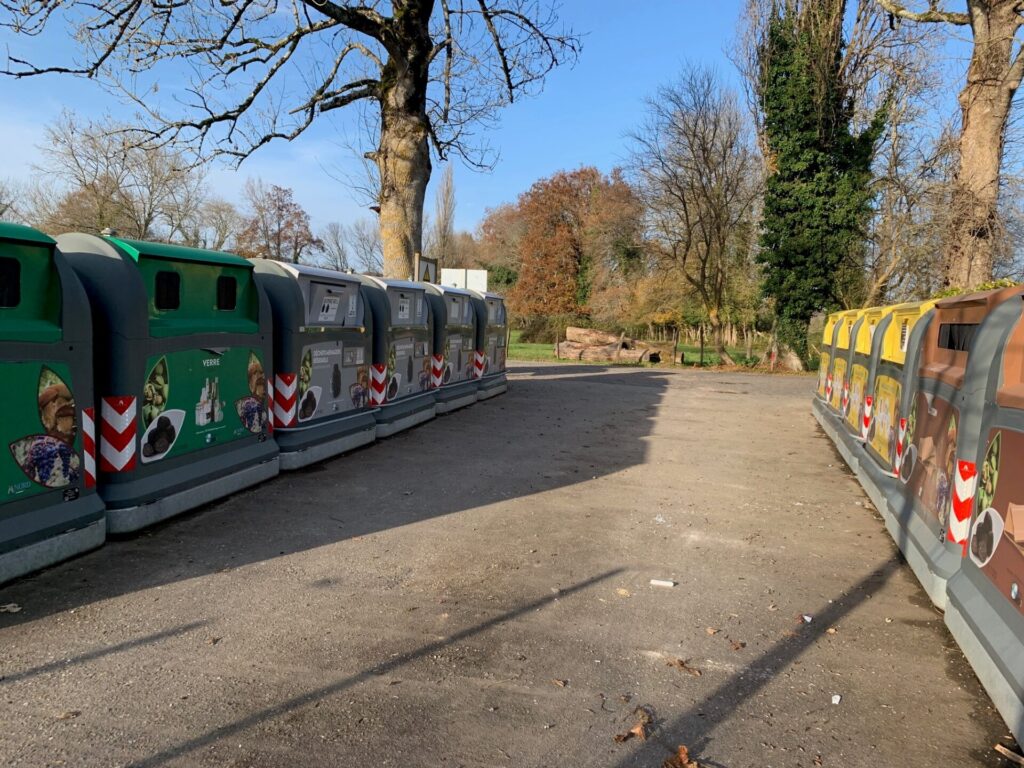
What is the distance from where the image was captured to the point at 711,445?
10000 millimetres

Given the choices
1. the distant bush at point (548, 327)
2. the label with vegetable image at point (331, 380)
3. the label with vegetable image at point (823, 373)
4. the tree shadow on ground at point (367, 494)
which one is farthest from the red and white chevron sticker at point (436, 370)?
the distant bush at point (548, 327)

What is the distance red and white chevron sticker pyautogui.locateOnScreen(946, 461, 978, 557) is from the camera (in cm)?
391

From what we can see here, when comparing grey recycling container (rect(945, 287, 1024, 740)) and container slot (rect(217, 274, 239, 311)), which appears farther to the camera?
container slot (rect(217, 274, 239, 311))

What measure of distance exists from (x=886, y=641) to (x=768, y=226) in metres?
24.7

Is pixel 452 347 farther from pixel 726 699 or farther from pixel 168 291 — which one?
pixel 726 699

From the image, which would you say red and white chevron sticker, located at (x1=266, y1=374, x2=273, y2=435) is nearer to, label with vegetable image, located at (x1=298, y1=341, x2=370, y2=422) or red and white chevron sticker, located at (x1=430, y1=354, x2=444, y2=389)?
label with vegetable image, located at (x1=298, y1=341, x2=370, y2=422)

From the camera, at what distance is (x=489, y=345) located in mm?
15180

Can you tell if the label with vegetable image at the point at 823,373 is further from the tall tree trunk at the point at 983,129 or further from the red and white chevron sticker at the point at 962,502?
the red and white chevron sticker at the point at 962,502

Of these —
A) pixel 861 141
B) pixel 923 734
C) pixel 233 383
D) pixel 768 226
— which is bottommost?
pixel 923 734

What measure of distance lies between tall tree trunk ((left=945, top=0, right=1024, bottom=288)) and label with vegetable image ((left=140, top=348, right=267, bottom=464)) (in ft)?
48.2

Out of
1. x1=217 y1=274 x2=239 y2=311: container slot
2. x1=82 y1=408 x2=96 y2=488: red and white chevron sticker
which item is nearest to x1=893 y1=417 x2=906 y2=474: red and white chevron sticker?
x1=217 y1=274 x2=239 y2=311: container slot

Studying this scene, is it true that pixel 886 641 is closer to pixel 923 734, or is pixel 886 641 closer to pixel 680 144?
pixel 923 734

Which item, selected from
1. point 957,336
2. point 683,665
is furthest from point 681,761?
point 957,336

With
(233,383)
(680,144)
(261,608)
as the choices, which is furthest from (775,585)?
(680,144)
